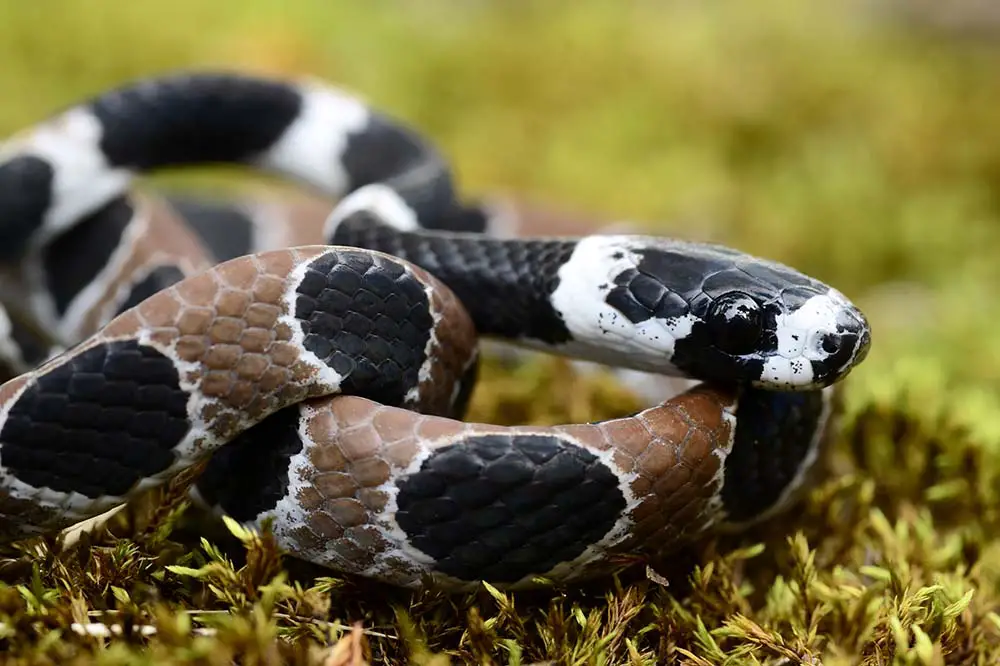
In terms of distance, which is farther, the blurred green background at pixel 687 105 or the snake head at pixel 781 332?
the blurred green background at pixel 687 105

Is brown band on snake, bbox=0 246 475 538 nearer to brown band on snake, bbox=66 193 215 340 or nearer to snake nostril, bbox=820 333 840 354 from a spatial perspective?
snake nostril, bbox=820 333 840 354

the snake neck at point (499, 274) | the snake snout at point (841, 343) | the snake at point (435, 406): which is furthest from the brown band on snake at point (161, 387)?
the snake snout at point (841, 343)

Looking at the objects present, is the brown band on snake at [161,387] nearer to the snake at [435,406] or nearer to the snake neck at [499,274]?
the snake at [435,406]

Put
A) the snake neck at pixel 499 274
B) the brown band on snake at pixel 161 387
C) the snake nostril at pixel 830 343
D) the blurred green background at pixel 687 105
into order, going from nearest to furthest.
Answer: the brown band on snake at pixel 161 387, the snake nostril at pixel 830 343, the snake neck at pixel 499 274, the blurred green background at pixel 687 105

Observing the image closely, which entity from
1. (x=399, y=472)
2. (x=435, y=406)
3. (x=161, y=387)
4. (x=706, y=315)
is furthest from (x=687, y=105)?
(x=161, y=387)

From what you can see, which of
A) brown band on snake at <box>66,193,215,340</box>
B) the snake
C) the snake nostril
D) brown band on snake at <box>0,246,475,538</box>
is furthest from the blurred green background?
brown band on snake at <box>0,246,475,538</box>

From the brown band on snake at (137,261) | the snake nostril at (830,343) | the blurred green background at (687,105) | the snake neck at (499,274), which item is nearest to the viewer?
the snake nostril at (830,343)

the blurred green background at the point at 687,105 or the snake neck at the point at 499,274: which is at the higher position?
the snake neck at the point at 499,274
